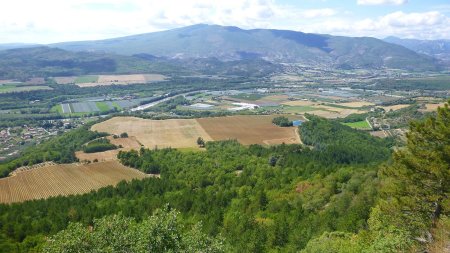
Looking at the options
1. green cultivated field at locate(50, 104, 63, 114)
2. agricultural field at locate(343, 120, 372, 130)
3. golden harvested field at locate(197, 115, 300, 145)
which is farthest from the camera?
green cultivated field at locate(50, 104, 63, 114)

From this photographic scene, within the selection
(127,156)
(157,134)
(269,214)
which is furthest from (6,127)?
(269,214)

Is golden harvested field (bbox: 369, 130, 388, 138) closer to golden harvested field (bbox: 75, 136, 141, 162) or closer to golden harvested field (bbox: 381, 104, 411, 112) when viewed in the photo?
golden harvested field (bbox: 381, 104, 411, 112)

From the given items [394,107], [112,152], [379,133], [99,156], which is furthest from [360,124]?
[99,156]

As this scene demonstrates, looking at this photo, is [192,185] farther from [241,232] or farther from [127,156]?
[241,232]

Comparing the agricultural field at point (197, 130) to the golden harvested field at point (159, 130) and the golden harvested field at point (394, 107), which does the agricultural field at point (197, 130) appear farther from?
the golden harvested field at point (394, 107)

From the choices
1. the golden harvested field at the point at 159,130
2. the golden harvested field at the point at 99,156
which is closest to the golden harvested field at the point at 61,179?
the golden harvested field at the point at 99,156

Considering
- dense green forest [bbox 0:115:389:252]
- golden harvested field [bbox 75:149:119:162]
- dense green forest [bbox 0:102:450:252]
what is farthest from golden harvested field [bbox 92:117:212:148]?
dense green forest [bbox 0:115:389:252]
